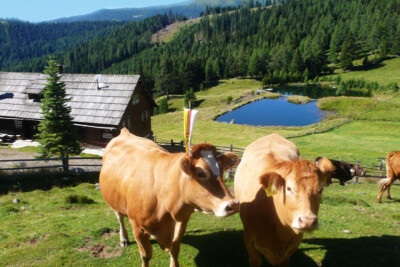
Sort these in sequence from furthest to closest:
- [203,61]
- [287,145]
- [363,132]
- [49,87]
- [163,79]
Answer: [203,61]
[163,79]
[363,132]
[49,87]
[287,145]

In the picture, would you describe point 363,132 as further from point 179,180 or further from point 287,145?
point 179,180

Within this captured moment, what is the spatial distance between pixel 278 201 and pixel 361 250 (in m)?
3.43

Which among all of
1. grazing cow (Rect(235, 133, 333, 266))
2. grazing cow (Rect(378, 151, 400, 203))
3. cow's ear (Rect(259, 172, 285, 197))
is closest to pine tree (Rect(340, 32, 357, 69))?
grazing cow (Rect(378, 151, 400, 203))

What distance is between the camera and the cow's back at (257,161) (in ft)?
17.7

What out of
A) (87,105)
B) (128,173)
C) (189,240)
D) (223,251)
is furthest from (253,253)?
(87,105)

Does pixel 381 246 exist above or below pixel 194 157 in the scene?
below

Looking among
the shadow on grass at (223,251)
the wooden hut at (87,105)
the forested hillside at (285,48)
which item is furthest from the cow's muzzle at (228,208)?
the forested hillside at (285,48)

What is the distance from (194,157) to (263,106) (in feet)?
238

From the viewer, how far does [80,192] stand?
12.1 m

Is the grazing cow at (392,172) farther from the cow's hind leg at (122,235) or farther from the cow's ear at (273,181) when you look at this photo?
the cow's hind leg at (122,235)

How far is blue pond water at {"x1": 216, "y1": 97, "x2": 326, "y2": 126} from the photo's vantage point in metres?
58.4

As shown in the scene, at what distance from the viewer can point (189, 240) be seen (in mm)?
6883

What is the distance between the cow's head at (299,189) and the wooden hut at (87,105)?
847 inches

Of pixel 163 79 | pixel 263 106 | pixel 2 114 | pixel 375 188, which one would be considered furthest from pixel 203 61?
pixel 375 188
